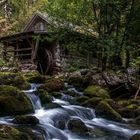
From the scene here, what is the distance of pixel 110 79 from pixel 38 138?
10853mm

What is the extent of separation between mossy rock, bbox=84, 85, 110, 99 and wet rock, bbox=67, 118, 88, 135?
569 cm

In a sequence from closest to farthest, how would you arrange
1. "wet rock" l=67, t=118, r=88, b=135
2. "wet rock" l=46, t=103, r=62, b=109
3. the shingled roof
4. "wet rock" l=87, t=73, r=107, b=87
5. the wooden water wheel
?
1. "wet rock" l=67, t=118, r=88, b=135
2. "wet rock" l=46, t=103, r=62, b=109
3. "wet rock" l=87, t=73, r=107, b=87
4. the wooden water wheel
5. the shingled roof

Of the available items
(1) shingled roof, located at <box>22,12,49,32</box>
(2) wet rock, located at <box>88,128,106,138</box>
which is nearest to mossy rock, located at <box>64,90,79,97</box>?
(2) wet rock, located at <box>88,128,106,138</box>

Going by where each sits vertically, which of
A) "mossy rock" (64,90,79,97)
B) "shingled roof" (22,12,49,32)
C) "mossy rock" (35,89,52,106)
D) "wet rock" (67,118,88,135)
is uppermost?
"shingled roof" (22,12,49,32)

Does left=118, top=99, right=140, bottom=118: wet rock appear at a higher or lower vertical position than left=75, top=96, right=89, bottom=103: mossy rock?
lower

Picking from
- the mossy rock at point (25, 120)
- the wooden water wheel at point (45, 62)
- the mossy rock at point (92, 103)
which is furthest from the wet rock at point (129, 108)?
the wooden water wheel at point (45, 62)

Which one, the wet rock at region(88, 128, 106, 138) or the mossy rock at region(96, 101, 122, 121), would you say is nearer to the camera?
the wet rock at region(88, 128, 106, 138)

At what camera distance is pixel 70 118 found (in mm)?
13641

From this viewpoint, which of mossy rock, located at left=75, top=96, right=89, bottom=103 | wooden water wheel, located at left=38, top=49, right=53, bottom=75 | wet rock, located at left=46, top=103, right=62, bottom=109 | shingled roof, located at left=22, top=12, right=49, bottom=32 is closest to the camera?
wet rock, located at left=46, top=103, right=62, bottom=109

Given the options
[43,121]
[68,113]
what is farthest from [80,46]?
[43,121]

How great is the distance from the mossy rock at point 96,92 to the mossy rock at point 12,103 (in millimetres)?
5219

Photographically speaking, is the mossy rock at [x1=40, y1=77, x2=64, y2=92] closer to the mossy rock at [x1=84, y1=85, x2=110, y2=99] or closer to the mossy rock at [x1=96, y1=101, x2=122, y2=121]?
the mossy rock at [x1=84, y1=85, x2=110, y2=99]

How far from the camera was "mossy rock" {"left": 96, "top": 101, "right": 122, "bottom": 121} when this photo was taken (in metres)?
15.1

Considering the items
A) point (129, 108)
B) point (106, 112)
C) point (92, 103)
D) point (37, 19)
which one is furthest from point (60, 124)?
point (37, 19)
